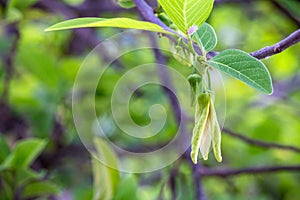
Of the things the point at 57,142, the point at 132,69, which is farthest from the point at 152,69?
the point at 57,142

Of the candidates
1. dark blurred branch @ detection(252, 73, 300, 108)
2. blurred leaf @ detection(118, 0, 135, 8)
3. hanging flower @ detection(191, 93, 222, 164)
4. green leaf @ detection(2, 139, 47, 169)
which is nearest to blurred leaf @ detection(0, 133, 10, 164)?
green leaf @ detection(2, 139, 47, 169)

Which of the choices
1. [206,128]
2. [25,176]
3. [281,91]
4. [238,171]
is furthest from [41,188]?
[281,91]

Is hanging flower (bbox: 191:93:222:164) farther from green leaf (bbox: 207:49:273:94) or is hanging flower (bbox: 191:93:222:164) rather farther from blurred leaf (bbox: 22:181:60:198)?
blurred leaf (bbox: 22:181:60:198)

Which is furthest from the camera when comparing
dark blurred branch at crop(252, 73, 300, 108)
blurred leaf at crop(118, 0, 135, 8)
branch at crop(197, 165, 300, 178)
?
dark blurred branch at crop(252, 73, 300, 108)

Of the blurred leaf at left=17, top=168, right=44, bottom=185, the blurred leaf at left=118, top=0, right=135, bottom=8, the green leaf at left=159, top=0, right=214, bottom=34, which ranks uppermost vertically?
the green leaf at left=159, top=0, right=214, bottom=34

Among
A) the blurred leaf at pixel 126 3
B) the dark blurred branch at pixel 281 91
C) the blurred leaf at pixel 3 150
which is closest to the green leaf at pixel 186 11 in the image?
the blurred leaf at pixel 126 3

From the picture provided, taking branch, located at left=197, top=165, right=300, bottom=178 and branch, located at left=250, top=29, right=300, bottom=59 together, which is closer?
branch, located at left=250, top=29, right=300, bottom=59

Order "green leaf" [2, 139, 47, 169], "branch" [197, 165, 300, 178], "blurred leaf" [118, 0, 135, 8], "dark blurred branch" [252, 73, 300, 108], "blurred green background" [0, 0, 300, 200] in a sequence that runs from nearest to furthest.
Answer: "blurred leaf" [118, 0, 135, 8] < "green leaf" [2, 139, 47, 169] < "branch" [197, 165, 300, 178] < "blurred green background" [0, 0, 300, 200] < "dark blurred branch" [252, 73, 300, 108]

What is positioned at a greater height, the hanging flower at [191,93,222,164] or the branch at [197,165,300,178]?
the hanging flower at [191,93,222,164]
